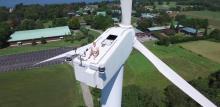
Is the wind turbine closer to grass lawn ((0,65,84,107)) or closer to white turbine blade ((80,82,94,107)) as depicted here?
white turbine blade ((80,82,94,107))

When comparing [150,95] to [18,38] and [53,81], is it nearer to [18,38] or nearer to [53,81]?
[53,81]

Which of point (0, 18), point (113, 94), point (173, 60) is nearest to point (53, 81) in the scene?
point (173, 60)

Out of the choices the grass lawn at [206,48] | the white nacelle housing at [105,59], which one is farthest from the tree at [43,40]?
the white nacelle housing at [105,59]

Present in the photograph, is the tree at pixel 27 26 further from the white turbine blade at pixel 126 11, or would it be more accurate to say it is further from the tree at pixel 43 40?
→ the white turbine blade at pixel 126 11

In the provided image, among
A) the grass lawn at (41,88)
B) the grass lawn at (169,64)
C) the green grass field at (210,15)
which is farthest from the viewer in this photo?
the green grass field at (210,15)

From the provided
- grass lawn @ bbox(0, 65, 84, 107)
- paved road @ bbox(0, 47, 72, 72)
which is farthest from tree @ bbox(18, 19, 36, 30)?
grass lawn @ bbox(0, 65, 84, 107)

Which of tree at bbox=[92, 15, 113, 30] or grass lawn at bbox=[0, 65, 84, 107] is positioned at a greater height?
tree at bbox=[92, 15, 113, 30]

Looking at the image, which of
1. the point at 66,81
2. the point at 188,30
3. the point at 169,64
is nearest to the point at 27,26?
the point at 66,81
